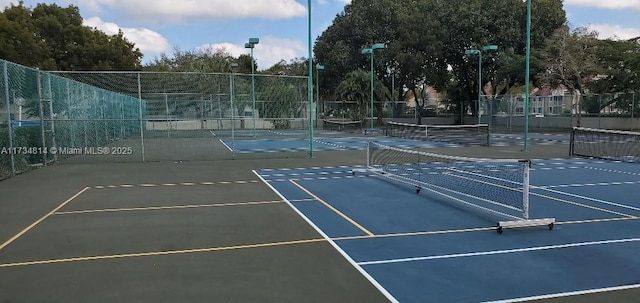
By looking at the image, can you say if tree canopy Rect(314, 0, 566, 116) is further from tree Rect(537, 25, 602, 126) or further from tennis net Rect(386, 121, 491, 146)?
tennis net Rect(386, 121, 491, 146)

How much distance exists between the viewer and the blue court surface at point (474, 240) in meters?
5.62

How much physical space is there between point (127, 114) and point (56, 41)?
19153 mm

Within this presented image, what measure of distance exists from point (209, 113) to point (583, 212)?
89.1ft

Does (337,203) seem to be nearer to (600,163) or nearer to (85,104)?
(600,163)

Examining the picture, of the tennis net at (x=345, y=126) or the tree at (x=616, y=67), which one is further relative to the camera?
the tennis net at (x=345, y=126)

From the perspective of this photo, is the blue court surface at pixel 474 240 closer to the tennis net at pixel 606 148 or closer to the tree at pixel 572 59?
the tennis net at pixel 606 148

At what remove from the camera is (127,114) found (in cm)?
3472

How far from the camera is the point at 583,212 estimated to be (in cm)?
954

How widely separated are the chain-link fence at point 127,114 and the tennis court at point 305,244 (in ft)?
11.0

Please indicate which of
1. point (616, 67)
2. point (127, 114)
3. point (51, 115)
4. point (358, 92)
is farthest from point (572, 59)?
point (51, 115)

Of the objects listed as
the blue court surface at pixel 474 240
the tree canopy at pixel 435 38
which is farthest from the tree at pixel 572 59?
the blue court surface at pixel 474 240

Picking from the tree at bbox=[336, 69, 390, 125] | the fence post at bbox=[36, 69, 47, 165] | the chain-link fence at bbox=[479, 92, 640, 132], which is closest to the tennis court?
the fence post at bbox=[36, 69, 47, 165]

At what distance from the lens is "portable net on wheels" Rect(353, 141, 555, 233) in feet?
27.7

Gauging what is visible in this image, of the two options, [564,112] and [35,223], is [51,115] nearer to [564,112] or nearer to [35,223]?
[35,223]
